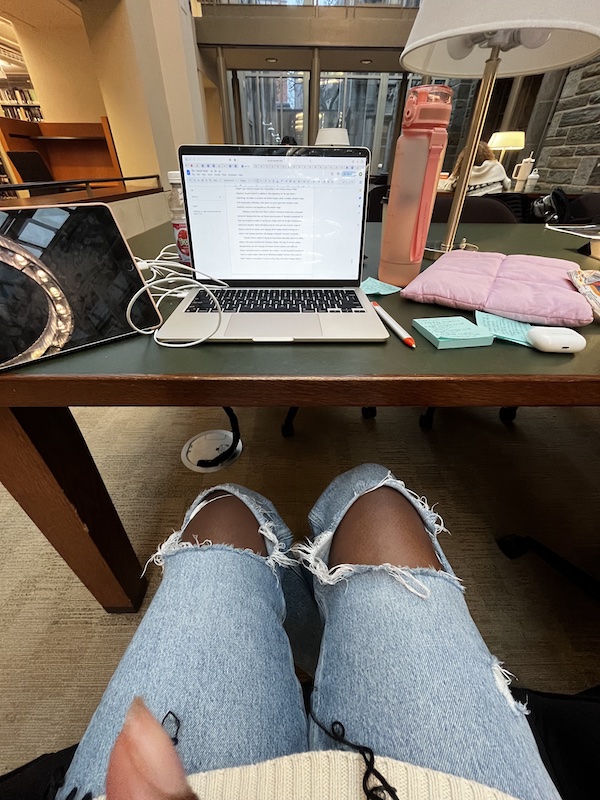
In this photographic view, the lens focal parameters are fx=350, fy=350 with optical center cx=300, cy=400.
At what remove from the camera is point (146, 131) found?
2.89 metres

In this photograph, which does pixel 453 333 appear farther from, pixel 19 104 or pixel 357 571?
pixel 19 104

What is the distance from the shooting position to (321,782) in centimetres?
28

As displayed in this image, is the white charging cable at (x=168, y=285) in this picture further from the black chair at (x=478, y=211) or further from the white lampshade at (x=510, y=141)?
the white lampshade at (x=510, y=141)

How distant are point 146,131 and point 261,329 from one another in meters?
3.41

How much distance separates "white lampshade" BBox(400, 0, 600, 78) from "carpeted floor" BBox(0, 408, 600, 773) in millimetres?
1001

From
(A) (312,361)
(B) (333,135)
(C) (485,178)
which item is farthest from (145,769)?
(B) (333,135)

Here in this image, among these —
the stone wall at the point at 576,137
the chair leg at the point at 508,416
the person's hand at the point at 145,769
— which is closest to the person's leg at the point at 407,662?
the person's hand at the point at 145,769

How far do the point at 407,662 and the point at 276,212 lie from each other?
639 millimetres

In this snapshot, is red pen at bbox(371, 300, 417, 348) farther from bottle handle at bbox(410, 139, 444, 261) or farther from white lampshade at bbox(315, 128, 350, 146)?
white lampshade at bbox(315, 128, 350, 146)

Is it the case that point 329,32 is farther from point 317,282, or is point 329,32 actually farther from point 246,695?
point 246,695

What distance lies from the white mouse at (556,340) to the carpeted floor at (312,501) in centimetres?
65

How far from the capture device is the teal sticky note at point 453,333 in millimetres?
476

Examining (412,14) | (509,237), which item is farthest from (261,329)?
(412,14)

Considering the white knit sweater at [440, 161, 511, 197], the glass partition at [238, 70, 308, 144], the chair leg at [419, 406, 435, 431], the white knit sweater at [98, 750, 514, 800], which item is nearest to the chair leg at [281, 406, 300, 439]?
the chair leg at [419, 406, 435, 431]
